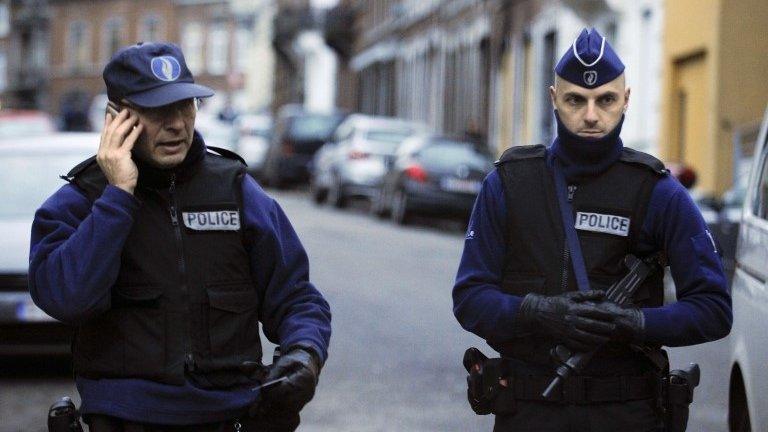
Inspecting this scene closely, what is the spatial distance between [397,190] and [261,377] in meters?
21.2

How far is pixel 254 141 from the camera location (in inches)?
1596

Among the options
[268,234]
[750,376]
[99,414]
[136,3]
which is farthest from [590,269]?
[136,3]

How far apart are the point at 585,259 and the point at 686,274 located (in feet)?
0.86

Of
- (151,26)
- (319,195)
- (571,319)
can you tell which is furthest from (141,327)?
(151,26)

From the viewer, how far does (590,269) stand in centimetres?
440

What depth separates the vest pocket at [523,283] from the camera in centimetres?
441

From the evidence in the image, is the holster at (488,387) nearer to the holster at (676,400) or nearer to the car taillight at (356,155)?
the holster at (676,400)

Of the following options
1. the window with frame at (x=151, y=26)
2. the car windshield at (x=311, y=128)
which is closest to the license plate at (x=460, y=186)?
the car windshield at (x=311, y=128)

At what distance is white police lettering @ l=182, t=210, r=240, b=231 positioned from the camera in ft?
13.7

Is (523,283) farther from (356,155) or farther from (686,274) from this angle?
(356,155)

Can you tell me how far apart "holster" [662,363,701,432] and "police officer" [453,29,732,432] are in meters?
0.05

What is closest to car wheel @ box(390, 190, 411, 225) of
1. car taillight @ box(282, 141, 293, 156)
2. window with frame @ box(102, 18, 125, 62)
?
car taillight @ box(282, 141, 293, 156)

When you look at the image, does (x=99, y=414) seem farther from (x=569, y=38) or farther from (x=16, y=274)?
(x=569, y=38)

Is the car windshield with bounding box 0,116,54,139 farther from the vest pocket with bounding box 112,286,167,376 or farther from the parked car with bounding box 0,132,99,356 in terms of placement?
the vest pocket with bounding box 112,286,167,376
